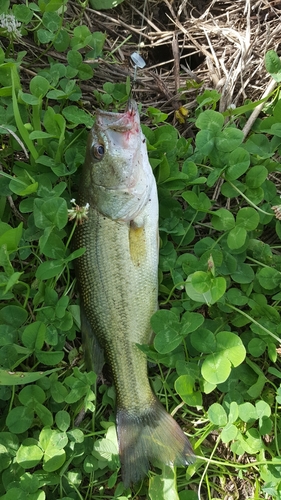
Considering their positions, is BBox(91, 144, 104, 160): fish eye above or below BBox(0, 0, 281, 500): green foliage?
above

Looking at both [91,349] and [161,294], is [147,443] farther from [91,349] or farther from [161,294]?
[161,294]

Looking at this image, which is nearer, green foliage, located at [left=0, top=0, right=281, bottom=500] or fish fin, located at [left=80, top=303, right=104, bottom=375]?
green foliage, located at [left=0, top=0, right=281, bottom=500]

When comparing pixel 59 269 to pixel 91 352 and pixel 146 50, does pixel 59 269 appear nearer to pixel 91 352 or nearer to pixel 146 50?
pixel 91 352

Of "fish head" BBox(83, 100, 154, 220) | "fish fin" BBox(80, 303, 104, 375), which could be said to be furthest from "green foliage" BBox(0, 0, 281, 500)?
"fish head" BBox(83, 100, 154, 220)

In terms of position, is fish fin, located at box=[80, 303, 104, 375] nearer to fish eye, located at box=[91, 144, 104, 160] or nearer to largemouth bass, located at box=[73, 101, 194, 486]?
largemouth bass, located at box=[73, 101, 194, 486]

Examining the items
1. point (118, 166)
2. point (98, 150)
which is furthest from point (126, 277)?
point (98, 150)

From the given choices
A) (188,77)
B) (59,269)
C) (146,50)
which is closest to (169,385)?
(59,269)
